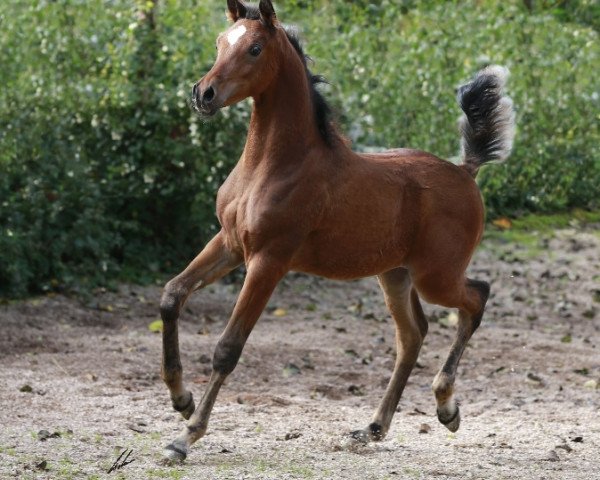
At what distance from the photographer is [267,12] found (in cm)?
559

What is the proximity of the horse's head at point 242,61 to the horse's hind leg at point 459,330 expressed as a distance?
150 cm

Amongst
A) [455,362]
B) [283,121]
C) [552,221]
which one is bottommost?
[552,221]

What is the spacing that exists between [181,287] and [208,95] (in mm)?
1014

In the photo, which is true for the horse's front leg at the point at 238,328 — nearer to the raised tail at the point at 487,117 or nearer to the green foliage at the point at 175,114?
the raised tail at the point at 487,117

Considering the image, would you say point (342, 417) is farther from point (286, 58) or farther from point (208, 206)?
point (208, 206)

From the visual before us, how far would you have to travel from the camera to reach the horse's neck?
5766 mm

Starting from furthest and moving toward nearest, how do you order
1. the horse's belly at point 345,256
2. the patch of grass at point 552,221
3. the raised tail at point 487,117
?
the patch of grass at point 552,221
the raised tail at point 487,117
the horse's belly at point 345,256

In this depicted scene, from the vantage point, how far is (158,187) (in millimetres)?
11133

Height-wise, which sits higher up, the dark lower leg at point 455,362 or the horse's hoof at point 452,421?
the dark lower leg at point 455,362

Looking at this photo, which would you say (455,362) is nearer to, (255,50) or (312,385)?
(312,385)

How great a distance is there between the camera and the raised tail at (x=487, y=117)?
6691 mm

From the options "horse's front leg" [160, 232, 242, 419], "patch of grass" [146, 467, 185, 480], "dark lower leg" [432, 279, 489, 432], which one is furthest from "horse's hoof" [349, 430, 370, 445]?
"patch of grass" [146, 467, 185, 480]

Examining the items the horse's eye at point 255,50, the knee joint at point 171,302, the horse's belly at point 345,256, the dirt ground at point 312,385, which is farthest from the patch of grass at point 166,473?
the horse's eye at point 255,50

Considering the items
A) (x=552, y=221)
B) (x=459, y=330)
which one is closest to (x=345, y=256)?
(x=459, y=330)
